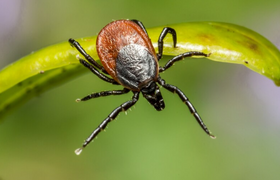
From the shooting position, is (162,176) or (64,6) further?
(64,6)

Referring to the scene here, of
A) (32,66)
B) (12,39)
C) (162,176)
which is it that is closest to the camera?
(32,66)

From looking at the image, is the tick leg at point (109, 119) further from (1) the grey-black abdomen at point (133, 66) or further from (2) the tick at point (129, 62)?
(1) the grey-black abdomen at point (133, 66)

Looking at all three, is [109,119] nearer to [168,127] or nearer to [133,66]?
[133,66]

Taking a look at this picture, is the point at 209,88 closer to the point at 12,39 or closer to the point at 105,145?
the point at 105,145

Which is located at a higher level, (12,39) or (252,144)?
(12,39)

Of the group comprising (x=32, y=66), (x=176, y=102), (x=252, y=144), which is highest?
(x=32, y=66)

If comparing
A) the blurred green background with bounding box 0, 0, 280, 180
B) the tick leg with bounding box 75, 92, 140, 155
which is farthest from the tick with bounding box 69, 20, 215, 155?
the blurred green background with bounding box 0, 0, 280, 180

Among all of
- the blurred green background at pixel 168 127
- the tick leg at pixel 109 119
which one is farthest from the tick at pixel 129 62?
the blurred green background at pixel 168 127

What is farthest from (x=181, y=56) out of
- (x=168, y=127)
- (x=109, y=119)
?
(x=168, y=127)

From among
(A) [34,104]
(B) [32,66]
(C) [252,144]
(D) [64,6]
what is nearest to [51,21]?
(D) [64,6]
